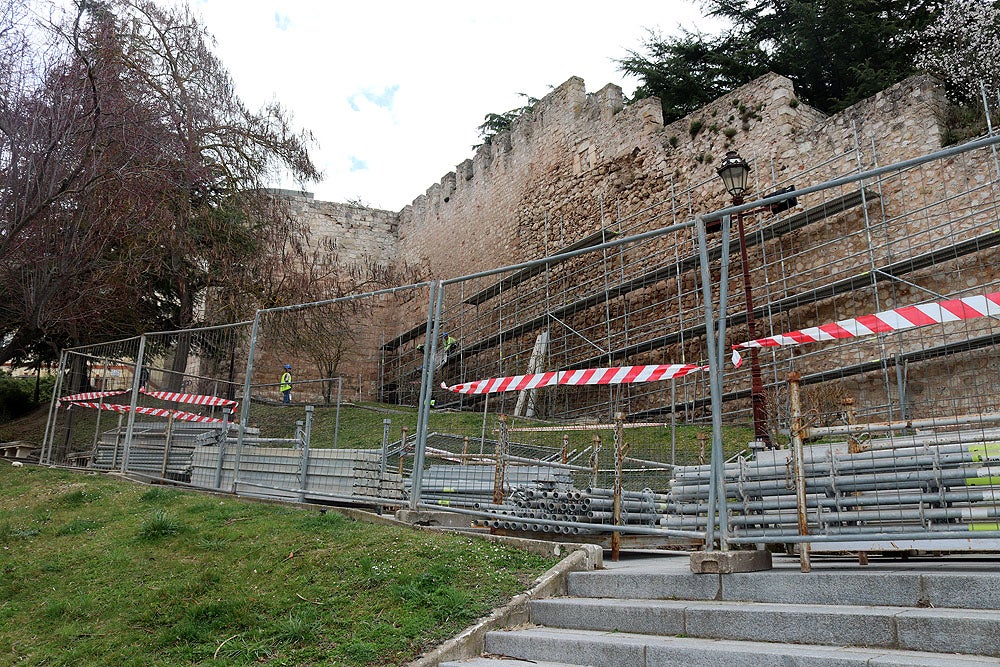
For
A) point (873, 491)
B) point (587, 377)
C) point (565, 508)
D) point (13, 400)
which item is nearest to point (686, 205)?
point (587, 377)

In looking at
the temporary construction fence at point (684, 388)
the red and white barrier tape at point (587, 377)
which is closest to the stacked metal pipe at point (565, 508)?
the temporary construction fence at point (684, 388)

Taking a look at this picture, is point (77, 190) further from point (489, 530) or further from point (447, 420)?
point (489, 530)

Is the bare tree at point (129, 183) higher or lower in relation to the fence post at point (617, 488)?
higher

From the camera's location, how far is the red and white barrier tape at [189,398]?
999 centimetres

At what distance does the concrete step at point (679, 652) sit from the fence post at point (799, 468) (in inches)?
27.5

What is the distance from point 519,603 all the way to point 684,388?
3.36 metres

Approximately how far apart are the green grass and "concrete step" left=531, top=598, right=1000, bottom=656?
549 millimetres

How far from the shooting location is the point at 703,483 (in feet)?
15.3

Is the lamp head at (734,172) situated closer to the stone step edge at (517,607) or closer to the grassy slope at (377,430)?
the grassy slope at (377,430)

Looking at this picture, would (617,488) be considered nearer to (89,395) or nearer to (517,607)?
(517,607)

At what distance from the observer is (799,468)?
3924 mm

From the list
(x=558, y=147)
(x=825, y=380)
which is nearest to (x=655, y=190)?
(x=558, y=147)

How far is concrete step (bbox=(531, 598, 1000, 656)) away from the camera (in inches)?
112

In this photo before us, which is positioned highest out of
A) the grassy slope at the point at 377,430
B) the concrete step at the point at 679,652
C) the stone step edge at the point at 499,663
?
the grassy slope at the point at 377,430
